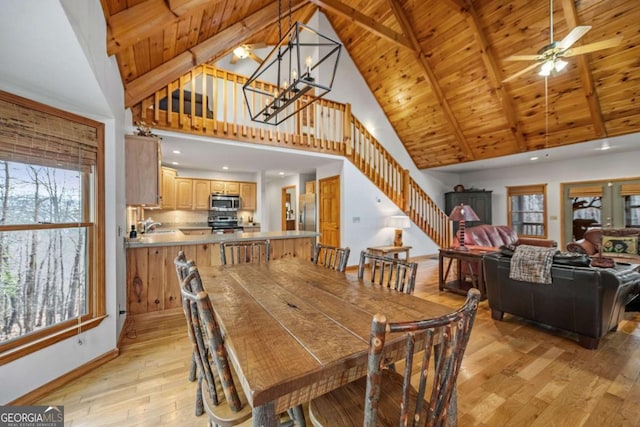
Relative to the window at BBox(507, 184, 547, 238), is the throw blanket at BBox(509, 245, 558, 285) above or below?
below

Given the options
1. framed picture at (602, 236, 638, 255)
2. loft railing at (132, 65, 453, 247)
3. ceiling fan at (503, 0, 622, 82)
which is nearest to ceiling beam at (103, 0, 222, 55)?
loft railing at (132, 65, 453, 247)

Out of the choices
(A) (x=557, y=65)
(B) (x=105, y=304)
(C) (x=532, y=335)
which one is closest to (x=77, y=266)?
(B) (x=105, y=304)

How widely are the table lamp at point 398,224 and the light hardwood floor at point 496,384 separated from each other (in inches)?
126

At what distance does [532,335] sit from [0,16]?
168 inches

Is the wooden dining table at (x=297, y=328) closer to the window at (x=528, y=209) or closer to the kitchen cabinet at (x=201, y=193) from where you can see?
the kitchen cabinet at (x=201, y=193)

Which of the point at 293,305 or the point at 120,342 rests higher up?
the point at 293,305

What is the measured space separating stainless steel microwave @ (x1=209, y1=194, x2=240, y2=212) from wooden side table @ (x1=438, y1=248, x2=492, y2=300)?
15.9 ft

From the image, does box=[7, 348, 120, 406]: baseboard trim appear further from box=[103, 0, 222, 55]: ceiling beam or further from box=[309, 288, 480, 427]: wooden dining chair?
box=[103, 0, 222, 55]: ceiling beam

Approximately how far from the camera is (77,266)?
205 cm

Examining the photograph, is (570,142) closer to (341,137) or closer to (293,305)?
(341,137)

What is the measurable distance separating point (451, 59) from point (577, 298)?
455 cm

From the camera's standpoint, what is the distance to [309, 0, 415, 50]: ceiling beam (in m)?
4.13

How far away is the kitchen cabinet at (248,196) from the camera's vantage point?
6.84 m

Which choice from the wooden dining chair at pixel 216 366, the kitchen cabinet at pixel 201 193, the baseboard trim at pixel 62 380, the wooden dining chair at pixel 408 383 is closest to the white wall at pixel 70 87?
the baseboard trim at pixel 62 380
